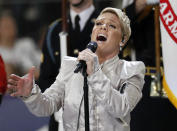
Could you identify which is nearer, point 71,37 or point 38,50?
point 71,37

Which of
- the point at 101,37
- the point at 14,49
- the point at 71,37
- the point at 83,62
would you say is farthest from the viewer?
the point at 14,49

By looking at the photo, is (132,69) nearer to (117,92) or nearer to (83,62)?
(117,92)

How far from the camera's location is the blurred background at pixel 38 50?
7.90 feet

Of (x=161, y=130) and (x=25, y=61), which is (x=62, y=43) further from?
(x=25, y=61)

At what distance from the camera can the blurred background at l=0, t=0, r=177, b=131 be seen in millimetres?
2408

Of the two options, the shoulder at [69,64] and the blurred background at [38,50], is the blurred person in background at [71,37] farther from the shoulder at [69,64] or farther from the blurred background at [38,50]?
the shoulder at [69,64]

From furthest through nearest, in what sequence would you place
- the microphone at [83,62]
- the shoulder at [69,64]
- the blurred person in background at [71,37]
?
the blurred person in background at [71,37] < the shoulder at [69,64] < the microphone at [83,62]

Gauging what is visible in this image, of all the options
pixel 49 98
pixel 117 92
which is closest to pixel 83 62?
pixel 117 92

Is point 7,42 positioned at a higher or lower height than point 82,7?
higher

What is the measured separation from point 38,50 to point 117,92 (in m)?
3.82

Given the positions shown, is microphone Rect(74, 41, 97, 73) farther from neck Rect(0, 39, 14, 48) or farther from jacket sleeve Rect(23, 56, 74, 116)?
neck Rect(0, 39, 14, 48)

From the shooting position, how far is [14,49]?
5.14 m

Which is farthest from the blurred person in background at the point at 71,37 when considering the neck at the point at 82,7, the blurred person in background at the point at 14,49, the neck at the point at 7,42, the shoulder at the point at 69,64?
the neck at the point at 7,42

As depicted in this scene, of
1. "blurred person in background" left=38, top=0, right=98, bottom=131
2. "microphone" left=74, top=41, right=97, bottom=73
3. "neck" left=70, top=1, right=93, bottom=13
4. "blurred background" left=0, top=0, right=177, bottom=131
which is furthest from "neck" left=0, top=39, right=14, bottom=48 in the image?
"microphone" left=74, top=41, right=97, bottom=73
